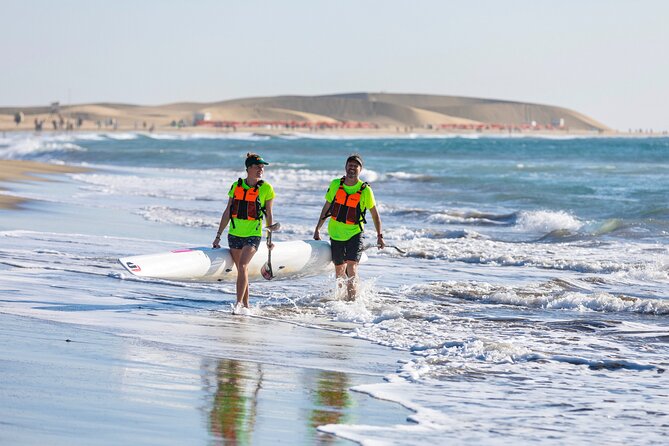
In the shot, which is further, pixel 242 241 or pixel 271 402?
pixel 242 241

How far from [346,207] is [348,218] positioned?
0.41 feet

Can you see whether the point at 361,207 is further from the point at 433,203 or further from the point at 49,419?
the point at 433,203

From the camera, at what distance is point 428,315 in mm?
10391

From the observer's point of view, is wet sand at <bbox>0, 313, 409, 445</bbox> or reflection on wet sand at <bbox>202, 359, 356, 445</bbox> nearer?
wet sand at <bbox>0, 313, 409, 445</bbox>

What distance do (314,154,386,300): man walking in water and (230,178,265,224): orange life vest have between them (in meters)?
0.76

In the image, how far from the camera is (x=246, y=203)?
33.0 feet

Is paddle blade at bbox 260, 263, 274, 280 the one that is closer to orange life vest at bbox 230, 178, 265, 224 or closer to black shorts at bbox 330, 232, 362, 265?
black shorts at bbox 330, 232, 362, 265

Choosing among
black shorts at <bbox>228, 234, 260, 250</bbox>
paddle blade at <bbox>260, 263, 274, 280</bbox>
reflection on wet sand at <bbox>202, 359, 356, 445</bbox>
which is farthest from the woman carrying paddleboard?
reflection on wet sand at <bbox>202, 359, 356, 445</bbox>

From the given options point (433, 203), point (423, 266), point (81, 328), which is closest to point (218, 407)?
point (81, 328)

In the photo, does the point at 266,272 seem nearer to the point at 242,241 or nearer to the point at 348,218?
the point at 348,218

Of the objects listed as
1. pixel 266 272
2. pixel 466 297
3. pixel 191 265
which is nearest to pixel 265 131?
pixel 466 297

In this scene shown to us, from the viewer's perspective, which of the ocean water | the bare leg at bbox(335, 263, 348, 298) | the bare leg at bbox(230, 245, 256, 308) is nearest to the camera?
the ocean water

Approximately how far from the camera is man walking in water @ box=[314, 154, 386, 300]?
10.7 m

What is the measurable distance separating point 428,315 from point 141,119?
184 meters
